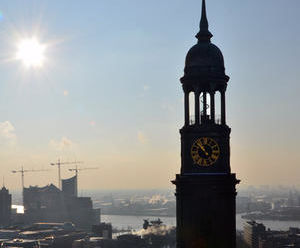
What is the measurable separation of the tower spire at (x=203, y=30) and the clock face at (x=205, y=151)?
719cm

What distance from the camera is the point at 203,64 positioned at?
38406 millimetres

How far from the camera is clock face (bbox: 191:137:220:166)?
37.7m

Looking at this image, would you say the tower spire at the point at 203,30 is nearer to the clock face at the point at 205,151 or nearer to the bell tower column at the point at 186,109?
the bell tower column at the point at 186,109

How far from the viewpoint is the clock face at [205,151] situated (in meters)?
37.7

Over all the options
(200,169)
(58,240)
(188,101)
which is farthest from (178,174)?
(58,240)

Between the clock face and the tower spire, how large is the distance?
7.19 metres

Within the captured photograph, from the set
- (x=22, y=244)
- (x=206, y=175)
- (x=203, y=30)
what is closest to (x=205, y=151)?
(x=206, y=175)

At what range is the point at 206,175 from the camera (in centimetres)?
3769

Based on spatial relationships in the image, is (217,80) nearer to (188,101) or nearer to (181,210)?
(188,101)

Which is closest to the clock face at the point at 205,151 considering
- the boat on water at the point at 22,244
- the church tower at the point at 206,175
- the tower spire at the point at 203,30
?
the church tower at the point at 206,175

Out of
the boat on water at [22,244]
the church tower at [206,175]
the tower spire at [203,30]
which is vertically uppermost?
the tower spire at [203,30]

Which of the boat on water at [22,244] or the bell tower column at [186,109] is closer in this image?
the bell tower column at [186,109]

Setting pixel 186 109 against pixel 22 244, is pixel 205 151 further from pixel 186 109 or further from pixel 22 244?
pixel 22 244

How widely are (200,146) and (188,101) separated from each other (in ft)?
10.9
